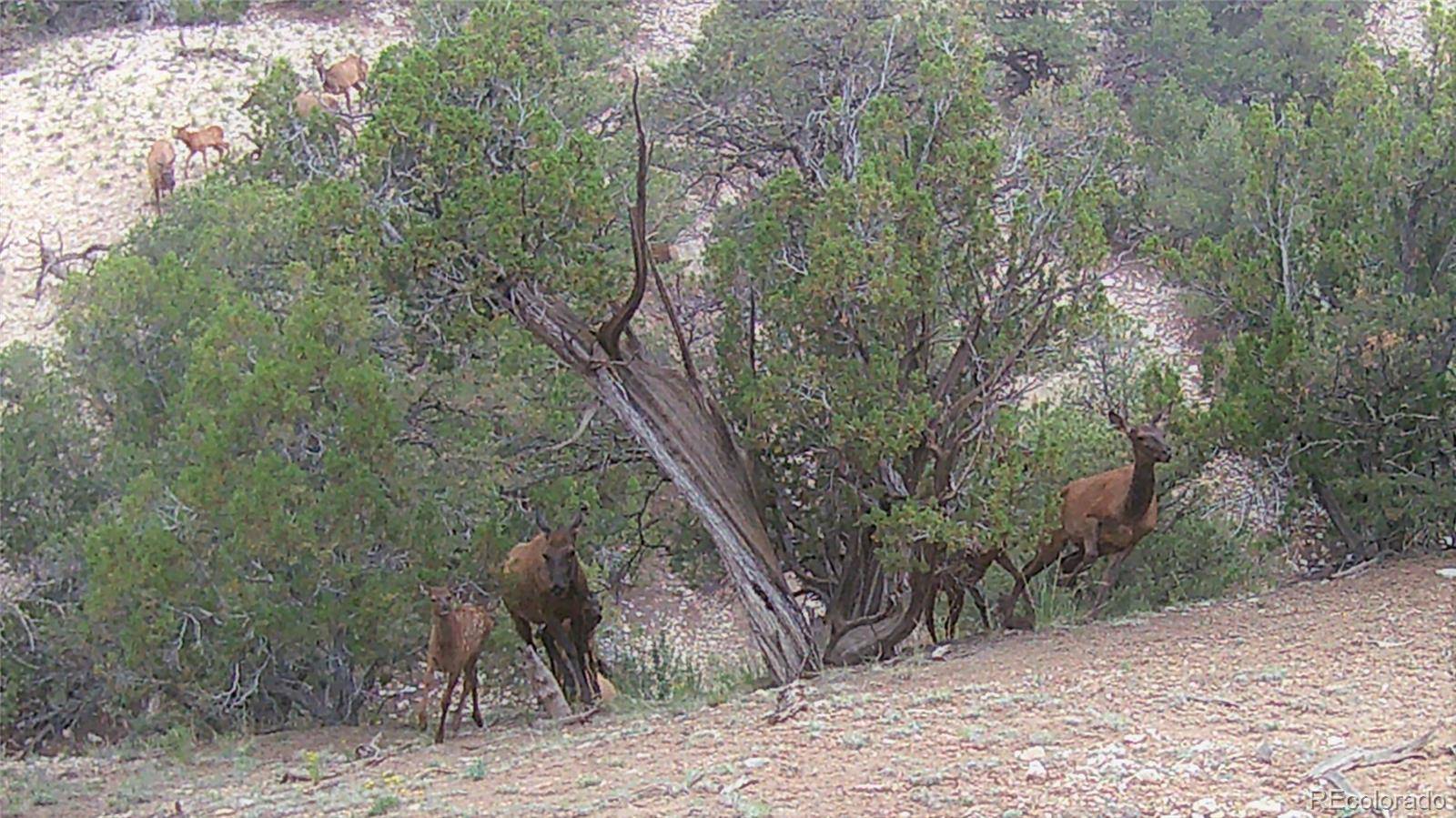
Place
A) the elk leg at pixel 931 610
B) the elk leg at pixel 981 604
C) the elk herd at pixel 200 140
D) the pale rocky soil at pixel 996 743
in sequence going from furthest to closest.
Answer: the elk herd at pixel 200 140 < the elk leg at pixel 981 604 < the elk leg at pixel 931 610 < the pale rocky soil at pixel 996 743

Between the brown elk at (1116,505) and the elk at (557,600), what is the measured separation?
3.09 m

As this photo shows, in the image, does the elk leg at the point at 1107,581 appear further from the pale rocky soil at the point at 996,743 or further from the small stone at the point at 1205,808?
the small stone at the point at 1205,808

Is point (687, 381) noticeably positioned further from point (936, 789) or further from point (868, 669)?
point (936, 789)

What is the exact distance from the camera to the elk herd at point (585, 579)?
9672 millimetres

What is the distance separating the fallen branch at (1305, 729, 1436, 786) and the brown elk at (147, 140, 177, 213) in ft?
78.9


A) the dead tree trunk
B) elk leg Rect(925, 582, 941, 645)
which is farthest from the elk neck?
the dead tree trunk

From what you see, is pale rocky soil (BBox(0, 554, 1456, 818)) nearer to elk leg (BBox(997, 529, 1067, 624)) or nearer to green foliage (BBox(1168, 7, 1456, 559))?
elk leg (BBox(997, 529, 1067, 624))

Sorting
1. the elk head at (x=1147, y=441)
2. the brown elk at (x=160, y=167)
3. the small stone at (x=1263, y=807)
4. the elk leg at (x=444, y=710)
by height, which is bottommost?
the small stone at (x=1263, y=807)

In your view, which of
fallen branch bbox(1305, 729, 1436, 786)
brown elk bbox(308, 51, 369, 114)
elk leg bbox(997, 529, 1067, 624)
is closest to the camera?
fallen branch bbox(1305, 729, 1436, 786)

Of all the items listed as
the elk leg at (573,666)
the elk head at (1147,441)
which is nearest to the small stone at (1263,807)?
the elk head at (1147,441)

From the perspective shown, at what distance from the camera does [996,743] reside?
5.90m

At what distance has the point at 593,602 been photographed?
10.9 metres

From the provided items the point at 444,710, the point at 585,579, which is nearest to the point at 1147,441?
the point at 585,579

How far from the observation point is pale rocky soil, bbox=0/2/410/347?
2717cm
